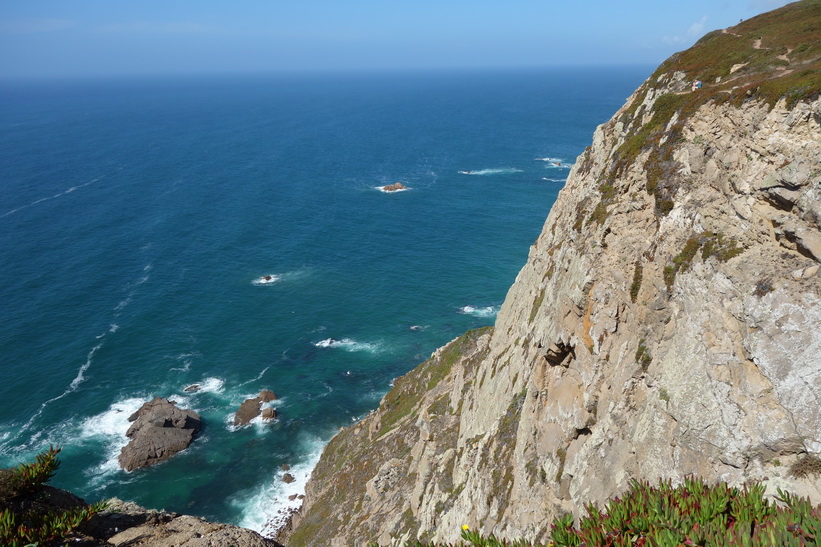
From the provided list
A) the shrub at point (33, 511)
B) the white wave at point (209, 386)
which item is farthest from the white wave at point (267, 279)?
the shrub at point (33, 511)

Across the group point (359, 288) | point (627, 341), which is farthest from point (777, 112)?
point (359, 288)

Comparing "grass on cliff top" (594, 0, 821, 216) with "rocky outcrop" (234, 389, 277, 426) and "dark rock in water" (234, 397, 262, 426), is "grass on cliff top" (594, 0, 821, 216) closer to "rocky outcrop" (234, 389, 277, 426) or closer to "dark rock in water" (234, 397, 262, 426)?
"rocky outcrop" (234, 389, 277, 426)

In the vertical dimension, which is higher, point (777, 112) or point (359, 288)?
point (777, 112)

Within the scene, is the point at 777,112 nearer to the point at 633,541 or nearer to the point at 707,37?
the point at 633,541

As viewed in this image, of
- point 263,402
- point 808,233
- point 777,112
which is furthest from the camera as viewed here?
point 263,402

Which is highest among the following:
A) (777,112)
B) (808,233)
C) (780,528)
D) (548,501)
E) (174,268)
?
(777,112)

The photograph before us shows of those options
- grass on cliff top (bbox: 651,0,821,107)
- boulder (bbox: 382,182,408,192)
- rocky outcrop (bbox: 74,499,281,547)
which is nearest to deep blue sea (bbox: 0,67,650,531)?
boulder (bbox: 382,182,408,192)

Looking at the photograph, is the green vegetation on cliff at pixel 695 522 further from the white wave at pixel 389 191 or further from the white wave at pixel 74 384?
the white wave at pixel 389 191

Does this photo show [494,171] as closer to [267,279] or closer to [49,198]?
[267,279]
